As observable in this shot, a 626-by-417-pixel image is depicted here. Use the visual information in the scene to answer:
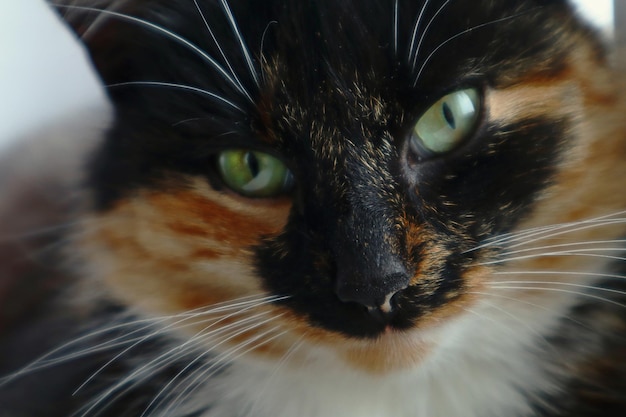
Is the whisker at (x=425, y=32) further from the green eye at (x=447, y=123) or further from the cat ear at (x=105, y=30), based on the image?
the cat ear at (x=105, y=30)

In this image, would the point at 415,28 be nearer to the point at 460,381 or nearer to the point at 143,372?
the point at 460,381

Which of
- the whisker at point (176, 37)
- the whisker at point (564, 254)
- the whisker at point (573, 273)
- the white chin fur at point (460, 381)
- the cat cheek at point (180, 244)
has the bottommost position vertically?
the white chin fur at point (460, 381)

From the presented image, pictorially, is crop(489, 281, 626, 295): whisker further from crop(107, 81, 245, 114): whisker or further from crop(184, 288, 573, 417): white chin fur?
crop(107, 81, 245, 114): whisker

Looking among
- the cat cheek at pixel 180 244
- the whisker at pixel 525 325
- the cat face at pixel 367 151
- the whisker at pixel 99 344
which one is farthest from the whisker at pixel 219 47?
the whisker at pixel 525 325

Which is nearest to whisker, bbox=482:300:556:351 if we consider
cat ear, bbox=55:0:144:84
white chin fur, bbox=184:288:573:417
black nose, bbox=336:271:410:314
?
white chin fur, bbox=184:288:573:417

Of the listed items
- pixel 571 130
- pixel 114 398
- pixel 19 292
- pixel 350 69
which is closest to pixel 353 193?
pixel 350 69

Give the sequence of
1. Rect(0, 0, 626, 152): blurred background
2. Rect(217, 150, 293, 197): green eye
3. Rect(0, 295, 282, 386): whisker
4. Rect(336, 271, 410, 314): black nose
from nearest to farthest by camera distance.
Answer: Rect(336, 271, 410, 314): black nose
Rect(217, 150, 293, 197): green eye
Rect(0, 295, 282, 386): whisker
Rect(0, 0, 626, 152): blurred background

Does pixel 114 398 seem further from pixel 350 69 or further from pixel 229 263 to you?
pixel 350 69
